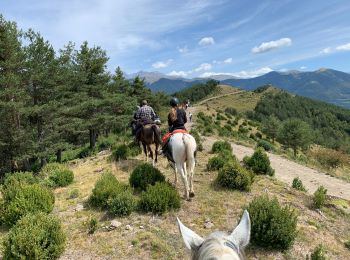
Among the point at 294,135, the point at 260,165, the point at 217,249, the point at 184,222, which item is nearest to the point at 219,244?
the point at 217,249

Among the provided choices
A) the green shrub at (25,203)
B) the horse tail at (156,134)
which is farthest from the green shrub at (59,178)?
the horse tail at (156,134)

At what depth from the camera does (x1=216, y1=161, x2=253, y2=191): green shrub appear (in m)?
10.8

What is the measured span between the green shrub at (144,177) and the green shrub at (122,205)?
1.65 metres

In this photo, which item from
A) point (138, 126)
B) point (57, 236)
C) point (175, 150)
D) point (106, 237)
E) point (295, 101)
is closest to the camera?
point (57, 236)

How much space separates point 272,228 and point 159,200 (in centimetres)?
326

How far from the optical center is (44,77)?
27047 millimetres

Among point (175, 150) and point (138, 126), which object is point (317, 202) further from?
point (138, 126)

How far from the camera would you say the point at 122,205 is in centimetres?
881

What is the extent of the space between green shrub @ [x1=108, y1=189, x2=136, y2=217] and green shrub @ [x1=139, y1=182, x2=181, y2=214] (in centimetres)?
37

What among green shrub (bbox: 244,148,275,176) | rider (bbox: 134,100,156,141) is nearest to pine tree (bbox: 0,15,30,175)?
rider (bbox: 134,100,156,141)

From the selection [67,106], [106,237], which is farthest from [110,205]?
[67,106]

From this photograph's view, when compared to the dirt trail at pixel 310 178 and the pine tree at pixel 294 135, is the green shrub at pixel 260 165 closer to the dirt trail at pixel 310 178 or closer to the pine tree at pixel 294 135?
the dirt trail at pixel 310 178

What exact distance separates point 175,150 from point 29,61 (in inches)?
848

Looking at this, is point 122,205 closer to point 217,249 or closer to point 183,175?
point 183,175
